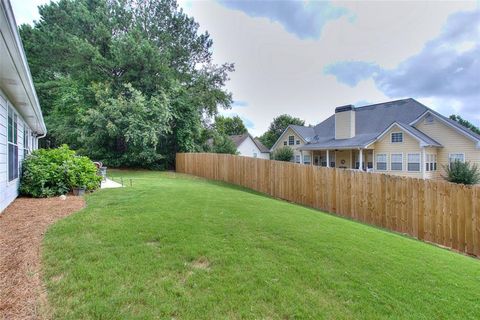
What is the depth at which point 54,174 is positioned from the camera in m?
7.74

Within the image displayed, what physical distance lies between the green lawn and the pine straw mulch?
141 mm

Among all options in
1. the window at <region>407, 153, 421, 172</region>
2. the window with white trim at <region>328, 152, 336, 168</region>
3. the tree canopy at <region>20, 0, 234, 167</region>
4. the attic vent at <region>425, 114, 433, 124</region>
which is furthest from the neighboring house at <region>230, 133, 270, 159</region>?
the attic vent at <region>425, 114, 433, 124</region>

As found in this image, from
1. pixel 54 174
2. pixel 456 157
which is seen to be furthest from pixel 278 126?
pixel 54 174

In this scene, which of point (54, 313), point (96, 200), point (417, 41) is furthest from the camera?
point (417, 41)

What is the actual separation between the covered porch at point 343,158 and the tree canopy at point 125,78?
32.3 feet

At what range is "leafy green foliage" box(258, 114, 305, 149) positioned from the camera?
160ft

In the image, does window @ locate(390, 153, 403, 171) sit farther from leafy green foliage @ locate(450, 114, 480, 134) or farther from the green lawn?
leafy green foliage @ locate(450, 114, 480, 134)

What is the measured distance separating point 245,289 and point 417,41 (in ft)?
52.3

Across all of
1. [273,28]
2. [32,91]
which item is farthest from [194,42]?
[32,91]

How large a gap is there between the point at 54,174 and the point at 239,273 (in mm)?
7046

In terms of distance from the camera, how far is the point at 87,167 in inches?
341

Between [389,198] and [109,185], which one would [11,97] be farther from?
[389,198]

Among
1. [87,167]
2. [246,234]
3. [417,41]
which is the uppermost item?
[417,41]

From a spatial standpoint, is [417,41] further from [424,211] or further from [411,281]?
[411,281]
